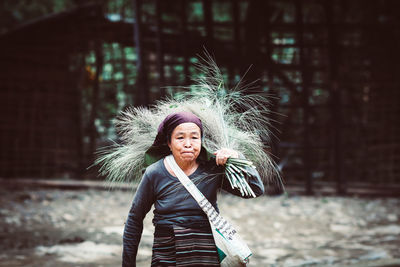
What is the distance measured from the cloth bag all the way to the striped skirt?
7cm

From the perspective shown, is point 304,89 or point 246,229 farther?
point 304,89

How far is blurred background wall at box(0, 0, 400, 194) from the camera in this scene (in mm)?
8211

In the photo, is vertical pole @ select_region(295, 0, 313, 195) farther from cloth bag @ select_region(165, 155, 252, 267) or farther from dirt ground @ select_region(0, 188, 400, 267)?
cloth bag @ select_region(165, 155, 252, 267)

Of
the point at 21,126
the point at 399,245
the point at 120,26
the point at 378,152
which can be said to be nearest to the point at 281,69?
the point at 378,152

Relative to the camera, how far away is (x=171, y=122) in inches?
87.9

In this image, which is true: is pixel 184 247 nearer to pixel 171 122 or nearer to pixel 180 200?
pixel 180 200

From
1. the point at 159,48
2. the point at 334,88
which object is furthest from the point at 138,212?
the point at 334,88

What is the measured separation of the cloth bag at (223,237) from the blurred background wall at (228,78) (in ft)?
17.8

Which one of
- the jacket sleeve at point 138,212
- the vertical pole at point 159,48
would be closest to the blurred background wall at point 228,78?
the vertical pole at point 159,48

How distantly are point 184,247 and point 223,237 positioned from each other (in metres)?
0.19

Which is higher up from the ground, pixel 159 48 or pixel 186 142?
pixel 159 48

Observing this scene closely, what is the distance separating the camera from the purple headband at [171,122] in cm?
221

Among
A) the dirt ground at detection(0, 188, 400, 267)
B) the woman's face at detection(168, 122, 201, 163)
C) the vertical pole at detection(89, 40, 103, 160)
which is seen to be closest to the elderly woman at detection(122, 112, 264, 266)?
the woman's face at detection(168, 122, 201, 163)

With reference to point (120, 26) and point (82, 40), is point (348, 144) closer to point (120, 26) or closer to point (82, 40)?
point (120, 26)
